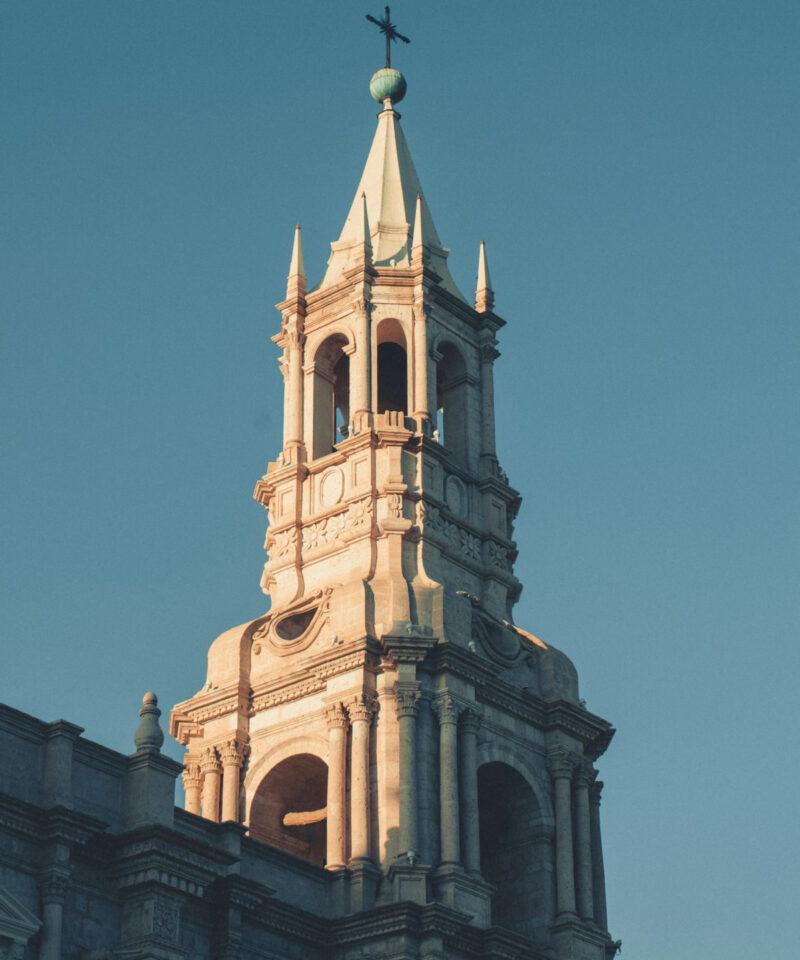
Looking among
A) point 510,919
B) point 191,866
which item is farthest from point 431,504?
point 191,866

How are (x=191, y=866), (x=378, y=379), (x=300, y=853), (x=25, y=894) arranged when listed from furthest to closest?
(x=378, y=379) → (x=300, y=853) → (x=191, y=866) → (x=25, y=894)

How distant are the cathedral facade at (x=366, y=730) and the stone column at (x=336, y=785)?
0.06 m

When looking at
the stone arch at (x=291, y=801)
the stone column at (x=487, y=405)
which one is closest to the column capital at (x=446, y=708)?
the stone arch at (x=291, y=801)

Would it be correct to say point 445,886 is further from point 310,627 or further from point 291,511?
point 291,511

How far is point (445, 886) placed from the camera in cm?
4212

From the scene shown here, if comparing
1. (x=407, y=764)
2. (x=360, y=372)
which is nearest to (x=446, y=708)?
(x=407, y=764)

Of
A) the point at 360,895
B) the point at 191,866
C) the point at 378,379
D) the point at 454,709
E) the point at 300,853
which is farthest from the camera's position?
the point at 378,379

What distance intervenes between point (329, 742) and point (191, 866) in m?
7.41

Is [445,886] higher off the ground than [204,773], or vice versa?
[204,773]

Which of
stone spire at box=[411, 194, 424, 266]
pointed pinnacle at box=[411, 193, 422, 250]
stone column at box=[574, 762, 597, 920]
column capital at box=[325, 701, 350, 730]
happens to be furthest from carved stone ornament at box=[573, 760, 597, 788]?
pointed pinnacle at box=[411, 193, 422, 250]

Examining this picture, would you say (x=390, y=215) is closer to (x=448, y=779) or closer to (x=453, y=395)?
(x=453, y=395)

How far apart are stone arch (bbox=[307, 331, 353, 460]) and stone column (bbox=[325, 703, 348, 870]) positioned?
29.2ft

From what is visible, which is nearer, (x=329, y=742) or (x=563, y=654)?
(x=329, y=742)

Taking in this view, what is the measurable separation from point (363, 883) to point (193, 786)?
6804mm
